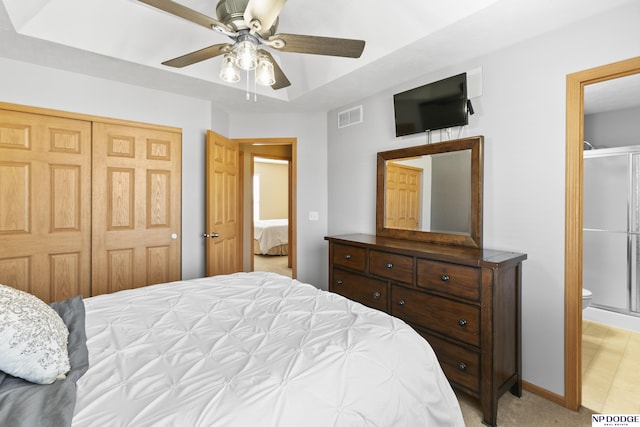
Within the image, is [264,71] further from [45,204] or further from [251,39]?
[45,204]

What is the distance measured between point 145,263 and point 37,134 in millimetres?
1383

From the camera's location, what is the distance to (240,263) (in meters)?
4.24

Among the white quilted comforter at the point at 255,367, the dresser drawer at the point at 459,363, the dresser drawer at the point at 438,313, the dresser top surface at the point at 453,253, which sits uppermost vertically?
the dresser top surface at the point at 453,253

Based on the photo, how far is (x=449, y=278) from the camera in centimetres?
210

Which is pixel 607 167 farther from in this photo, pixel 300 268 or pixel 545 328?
pixel 300 268

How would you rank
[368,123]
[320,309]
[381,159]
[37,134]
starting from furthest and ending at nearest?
[368,123] → [381,159] → [37,134] → [320,309]

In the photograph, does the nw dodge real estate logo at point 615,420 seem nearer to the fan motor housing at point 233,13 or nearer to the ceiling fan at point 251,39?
the ceiling fan at point 251,39

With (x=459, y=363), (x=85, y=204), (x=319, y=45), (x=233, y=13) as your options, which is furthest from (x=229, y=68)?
(x=459, y=363)

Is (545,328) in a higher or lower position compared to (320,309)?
lower

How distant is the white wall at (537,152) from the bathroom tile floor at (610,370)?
0.30 metres

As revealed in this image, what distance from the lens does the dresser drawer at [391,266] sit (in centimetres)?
236

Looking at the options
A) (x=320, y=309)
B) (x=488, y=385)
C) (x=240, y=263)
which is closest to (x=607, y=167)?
(x=488, y=385)

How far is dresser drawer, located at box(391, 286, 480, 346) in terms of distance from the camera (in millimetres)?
2008

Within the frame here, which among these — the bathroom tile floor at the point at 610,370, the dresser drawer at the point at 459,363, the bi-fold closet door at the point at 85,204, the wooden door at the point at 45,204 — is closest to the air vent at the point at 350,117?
the bi-fold closet door at the point at 85,204
